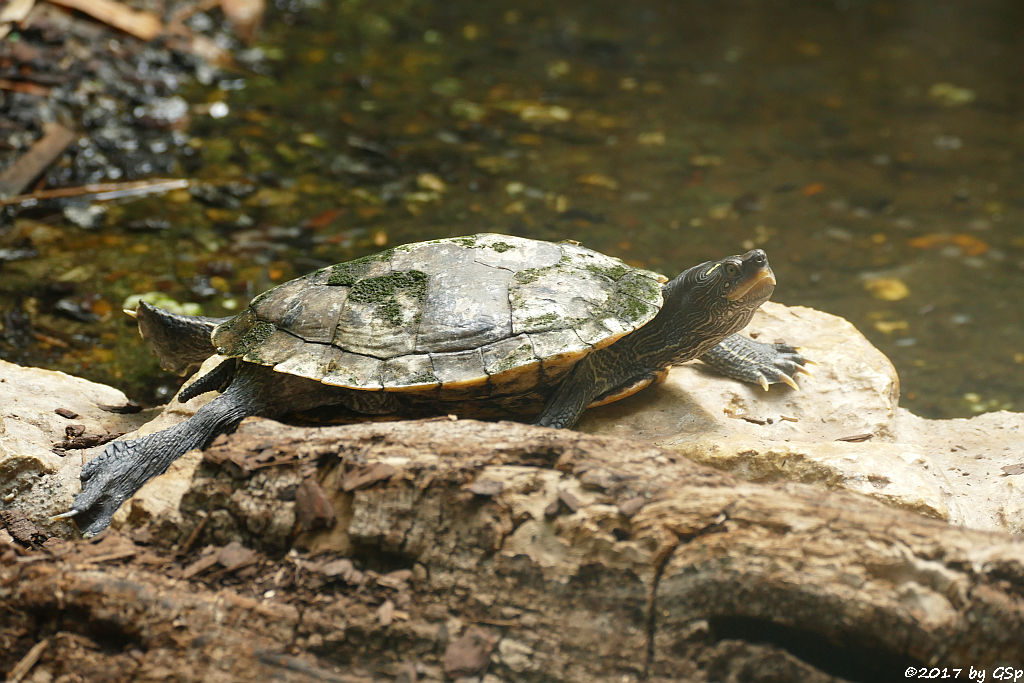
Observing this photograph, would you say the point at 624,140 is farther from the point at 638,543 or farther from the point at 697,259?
the point at 638,543

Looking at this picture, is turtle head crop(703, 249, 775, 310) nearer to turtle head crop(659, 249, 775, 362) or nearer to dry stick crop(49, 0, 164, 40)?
turtle head crop(659, 249, 775, 362)

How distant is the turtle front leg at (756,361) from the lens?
12.9 ft

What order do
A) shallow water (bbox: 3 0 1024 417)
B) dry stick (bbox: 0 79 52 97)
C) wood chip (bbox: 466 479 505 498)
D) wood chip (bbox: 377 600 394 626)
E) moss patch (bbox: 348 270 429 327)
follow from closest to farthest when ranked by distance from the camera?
1. wood chip (bbox: 377 600 394 626)
2. wood chip (bbox: 466 479 505 498)
3. moss patch (bbox: 348 270 429 327)
4. shallow water (bbox: 3 0 1024 417)
5. dry stick (bbox: 0 79 52 97)

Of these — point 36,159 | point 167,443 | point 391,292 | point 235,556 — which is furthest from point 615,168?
point 235,556

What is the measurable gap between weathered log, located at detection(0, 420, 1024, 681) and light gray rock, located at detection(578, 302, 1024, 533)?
695 mm

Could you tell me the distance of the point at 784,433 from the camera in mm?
3678

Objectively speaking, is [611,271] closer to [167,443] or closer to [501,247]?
[501,247]

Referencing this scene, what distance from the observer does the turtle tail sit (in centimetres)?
383

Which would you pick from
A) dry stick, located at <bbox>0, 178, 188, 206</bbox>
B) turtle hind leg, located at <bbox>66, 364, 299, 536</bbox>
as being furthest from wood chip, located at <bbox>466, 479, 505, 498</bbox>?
dry stick, located at <bbox>0, 178, 188, 206</bbox>

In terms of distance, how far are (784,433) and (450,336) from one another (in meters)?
1.59

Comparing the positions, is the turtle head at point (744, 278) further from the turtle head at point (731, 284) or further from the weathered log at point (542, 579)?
the weathered log at point (542, 579)

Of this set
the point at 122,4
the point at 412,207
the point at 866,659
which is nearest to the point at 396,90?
the point at 412,207

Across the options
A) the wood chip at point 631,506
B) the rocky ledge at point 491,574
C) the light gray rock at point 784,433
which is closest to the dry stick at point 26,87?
the light gray rock at point 784,433

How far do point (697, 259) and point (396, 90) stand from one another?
3980 millimetres
